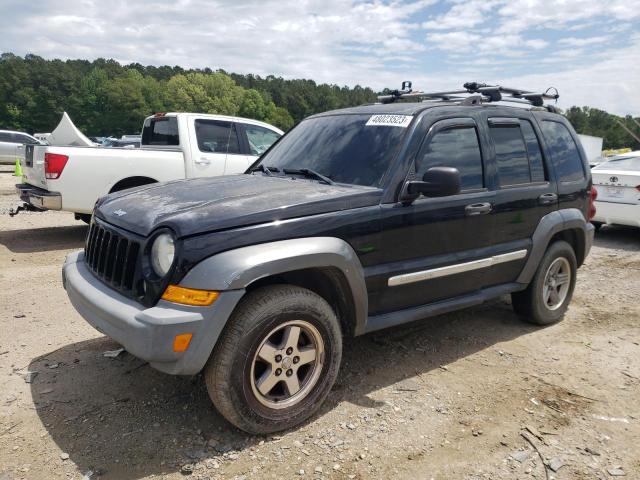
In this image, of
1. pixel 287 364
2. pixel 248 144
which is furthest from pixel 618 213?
pixel 287 364

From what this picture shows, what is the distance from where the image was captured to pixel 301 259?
2.82 meters

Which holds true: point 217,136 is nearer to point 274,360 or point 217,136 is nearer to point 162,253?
point 162,253

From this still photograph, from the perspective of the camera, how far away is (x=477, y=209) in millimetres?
3805

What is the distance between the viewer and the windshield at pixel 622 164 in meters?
9.06

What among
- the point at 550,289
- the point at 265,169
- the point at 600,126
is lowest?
the point at 550,289

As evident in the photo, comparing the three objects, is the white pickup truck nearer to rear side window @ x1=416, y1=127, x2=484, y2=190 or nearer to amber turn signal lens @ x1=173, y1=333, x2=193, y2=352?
rear side window @ x1=416, y1=127, x2=484, y2=190

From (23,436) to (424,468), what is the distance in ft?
7.28

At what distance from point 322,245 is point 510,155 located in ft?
7.08

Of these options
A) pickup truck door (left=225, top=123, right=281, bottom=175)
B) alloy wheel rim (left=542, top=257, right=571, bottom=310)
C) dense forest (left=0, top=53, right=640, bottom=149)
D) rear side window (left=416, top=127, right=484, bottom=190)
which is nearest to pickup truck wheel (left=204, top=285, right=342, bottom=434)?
rear side window (left=416, top=127, right=484, bottom=190)

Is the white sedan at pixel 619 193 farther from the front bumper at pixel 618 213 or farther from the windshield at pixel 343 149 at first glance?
the windshield at pixel 343 149

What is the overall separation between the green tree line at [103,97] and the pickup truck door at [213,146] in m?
69.7

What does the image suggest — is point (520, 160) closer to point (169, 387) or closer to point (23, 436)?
point (169, 387)

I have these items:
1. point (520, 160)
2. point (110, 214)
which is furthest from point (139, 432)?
point (520, 160)

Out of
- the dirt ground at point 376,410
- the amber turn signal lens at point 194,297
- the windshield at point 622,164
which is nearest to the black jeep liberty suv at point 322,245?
the amber turn signal lens at point 194,297
